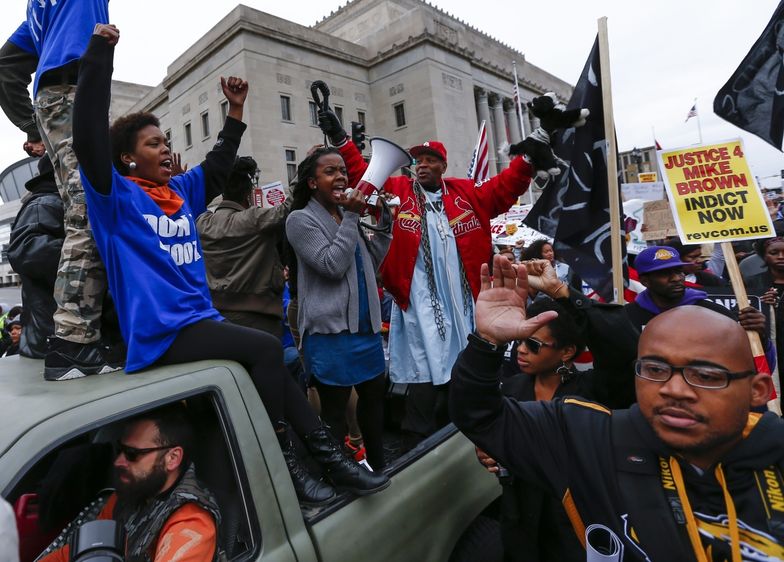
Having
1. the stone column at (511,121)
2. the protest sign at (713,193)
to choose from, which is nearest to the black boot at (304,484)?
the protest sign at (713,193)

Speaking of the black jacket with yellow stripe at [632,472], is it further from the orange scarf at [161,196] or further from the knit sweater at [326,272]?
the orange scarf at [161,196]

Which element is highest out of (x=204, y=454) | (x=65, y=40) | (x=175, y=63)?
(x=175, y=63)

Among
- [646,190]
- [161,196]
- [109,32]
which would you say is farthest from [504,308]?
[646,190]

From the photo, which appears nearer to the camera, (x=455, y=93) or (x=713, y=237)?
(x=713, y=237)

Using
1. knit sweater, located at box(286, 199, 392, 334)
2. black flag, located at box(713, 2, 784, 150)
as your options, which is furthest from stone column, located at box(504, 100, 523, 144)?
knit sweater, located at box(286, 199, 392, 334)

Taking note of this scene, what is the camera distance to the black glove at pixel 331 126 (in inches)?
118

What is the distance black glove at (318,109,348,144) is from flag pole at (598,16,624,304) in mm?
1708

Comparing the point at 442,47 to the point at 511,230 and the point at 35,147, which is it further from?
the point at 35,147

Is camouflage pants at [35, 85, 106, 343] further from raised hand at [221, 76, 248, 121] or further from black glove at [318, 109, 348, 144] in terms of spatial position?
black glove at [318, 109, 348, 144]

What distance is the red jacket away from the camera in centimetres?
318

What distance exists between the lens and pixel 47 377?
1.66 meters

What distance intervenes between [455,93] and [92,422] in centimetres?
3778

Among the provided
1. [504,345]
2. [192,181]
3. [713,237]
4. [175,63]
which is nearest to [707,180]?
[713,237]

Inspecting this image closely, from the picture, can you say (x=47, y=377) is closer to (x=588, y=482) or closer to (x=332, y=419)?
(x=332, y=419)
